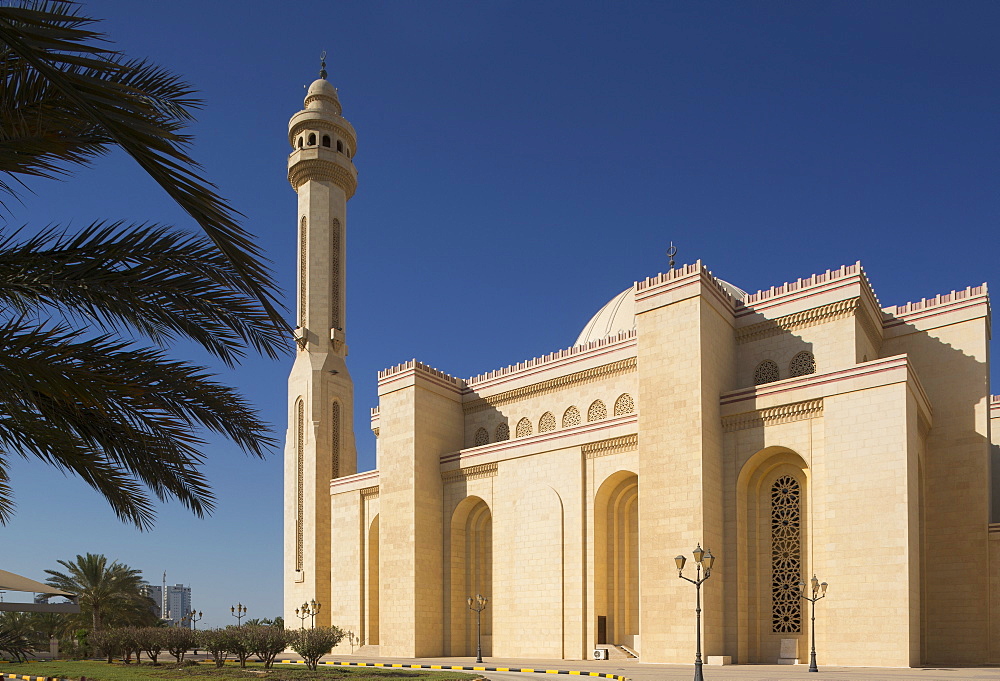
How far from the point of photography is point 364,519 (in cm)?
3134

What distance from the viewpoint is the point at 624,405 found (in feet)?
87.1

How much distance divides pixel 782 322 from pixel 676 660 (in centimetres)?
955

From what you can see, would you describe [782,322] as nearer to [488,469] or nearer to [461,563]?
[488,469]

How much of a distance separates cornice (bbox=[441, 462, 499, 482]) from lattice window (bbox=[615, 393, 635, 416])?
4.36m

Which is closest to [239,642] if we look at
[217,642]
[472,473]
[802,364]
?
[217,642]


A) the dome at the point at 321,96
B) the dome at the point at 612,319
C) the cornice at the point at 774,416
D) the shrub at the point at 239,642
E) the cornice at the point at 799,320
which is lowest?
the shrub at the point at 239,642

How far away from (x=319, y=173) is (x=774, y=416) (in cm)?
2073

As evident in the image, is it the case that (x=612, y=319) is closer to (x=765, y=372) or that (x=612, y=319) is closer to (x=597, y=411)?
(x=597, y=411)

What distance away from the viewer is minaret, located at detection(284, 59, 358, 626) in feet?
105

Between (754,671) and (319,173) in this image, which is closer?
(754,671)

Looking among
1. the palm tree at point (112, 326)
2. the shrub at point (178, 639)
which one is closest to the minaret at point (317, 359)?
the shrub at point (178, 639)

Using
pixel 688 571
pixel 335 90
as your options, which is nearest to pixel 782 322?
pixel 688 571

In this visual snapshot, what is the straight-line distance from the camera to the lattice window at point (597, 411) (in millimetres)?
27138

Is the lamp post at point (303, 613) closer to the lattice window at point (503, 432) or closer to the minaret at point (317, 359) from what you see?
the minaret at point (317, 359)
